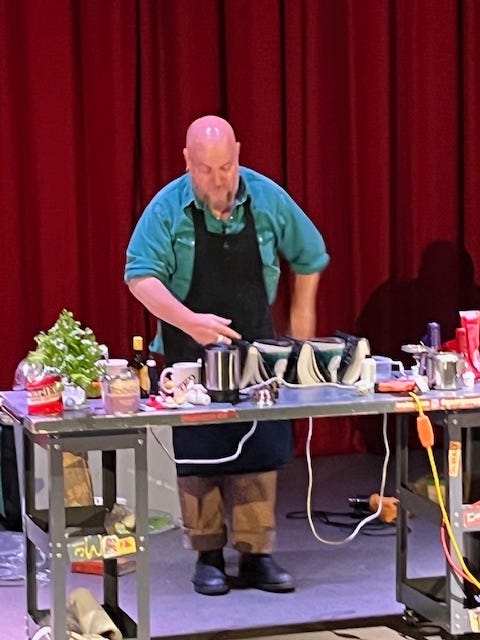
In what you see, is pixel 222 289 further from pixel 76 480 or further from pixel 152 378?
pixel 76 480

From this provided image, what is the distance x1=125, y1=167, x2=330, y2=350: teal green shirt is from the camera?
3248 mm

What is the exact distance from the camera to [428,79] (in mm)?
5102

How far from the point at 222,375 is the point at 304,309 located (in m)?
0.62

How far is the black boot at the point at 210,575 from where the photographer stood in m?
3.44

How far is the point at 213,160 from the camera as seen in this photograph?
3.15 m

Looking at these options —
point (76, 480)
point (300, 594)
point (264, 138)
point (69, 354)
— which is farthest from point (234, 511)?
point (264, 138)

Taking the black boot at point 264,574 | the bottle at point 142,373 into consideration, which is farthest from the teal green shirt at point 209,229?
the black boot at point 264,574

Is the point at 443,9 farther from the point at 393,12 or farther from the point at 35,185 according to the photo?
the point at 35,185

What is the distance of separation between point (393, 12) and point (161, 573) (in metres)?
2.60

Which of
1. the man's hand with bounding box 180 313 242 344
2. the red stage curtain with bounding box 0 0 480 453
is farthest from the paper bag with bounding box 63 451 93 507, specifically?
the red stage curtain with bounding box 0 0 480 453

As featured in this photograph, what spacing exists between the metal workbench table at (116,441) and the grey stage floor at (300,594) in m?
0.23

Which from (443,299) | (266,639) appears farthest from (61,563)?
(443,299)

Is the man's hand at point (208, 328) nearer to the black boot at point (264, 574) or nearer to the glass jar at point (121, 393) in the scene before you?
the glass jar at point (121, 393)

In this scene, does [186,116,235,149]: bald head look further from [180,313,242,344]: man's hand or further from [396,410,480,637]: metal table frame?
[396,410,480,637]: metal table frame
